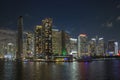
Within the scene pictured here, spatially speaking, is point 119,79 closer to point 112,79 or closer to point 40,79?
point 112,79

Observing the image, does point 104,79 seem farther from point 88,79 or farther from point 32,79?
point 32,79

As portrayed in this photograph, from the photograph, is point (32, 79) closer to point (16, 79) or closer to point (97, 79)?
point (16, 79)

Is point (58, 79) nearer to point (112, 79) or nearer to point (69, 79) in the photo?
point (69, 79)

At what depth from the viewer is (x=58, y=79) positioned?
2854 inches

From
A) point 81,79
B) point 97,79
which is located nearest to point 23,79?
point 81,79

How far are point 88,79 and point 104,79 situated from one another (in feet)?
14.5

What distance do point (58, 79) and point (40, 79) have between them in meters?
5.03

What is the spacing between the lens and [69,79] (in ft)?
240

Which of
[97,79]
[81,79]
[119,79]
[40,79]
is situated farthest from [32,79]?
[119,79]

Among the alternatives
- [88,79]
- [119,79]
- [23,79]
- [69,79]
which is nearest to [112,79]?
[119,79]

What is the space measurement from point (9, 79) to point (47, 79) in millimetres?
10583

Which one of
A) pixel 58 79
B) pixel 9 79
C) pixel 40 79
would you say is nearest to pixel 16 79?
pixel 9 79

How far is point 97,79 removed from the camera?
7225cm

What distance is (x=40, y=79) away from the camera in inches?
2800
